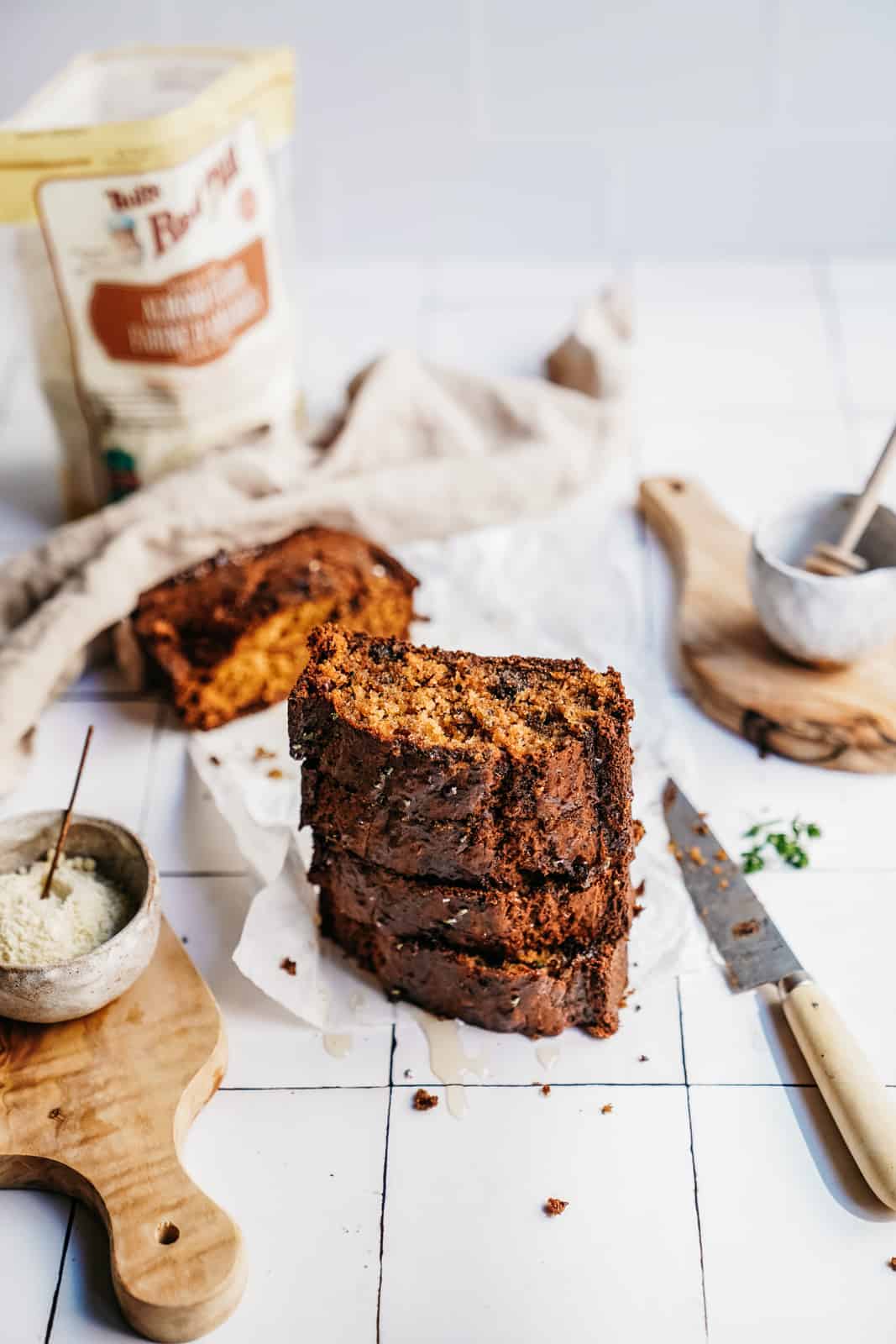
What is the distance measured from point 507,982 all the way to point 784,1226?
0.45 m

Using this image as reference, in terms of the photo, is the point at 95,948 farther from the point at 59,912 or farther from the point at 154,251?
the point at 154,251

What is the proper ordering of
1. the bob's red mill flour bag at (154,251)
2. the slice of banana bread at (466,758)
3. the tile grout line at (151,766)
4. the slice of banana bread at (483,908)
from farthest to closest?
the bob's red mill flour bag at (154,251) → the tile grout line at (151,766) → the slice of banana bread at (483,908) → the slice of banana bread at (466,758)

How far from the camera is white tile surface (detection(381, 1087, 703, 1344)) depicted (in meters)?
1.68

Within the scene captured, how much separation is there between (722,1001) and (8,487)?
1.92 metres

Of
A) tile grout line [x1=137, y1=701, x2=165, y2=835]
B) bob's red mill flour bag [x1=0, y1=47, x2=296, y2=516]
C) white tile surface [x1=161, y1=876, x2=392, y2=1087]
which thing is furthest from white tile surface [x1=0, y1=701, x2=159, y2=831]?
bob's red mill flour bag [x1=0, y1=47, x2=296, y2=516]

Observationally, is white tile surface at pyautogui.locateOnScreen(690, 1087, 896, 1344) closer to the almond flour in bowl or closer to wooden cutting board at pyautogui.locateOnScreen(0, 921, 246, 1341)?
wooden cutting board at pyautogui.locateOnScreen(0, 921, 246, 1341)

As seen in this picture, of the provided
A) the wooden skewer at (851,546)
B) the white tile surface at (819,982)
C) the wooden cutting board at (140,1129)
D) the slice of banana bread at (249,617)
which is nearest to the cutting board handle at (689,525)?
the wooden skewer at (851,546)

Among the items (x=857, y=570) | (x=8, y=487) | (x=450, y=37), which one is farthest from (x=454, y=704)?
(x=450, y=37)

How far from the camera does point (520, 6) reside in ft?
10.7

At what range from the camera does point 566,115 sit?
344cm

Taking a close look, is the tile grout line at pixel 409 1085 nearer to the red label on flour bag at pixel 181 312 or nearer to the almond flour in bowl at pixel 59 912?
the almond flour in bowl at pixel 59 912

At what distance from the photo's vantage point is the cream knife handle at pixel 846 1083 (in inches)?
67.9

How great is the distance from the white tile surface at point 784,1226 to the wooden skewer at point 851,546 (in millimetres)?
881

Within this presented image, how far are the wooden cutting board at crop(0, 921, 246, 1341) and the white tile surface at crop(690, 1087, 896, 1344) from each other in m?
0.59
